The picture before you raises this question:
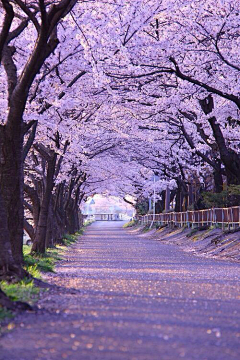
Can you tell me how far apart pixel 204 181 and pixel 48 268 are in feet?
122

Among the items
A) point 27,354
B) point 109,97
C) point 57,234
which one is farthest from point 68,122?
point 27,354

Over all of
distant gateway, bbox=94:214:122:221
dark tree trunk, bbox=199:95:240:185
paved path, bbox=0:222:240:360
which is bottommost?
paved path, bbox=0:222:240:360

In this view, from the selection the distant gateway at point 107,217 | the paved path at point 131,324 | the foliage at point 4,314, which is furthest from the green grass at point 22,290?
the distant gateway at point 107,217

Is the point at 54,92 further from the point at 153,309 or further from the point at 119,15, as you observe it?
the point at 153,309

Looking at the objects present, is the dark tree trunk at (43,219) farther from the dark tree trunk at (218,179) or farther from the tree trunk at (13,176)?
the dark tree trunk at (218,179)

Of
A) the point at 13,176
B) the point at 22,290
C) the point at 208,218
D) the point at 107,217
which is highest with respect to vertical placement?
the point at 107,217

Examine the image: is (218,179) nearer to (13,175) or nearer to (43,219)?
(43,219)

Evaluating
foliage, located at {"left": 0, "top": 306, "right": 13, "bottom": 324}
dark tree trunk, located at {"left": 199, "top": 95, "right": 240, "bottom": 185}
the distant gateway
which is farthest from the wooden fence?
the distant gateway

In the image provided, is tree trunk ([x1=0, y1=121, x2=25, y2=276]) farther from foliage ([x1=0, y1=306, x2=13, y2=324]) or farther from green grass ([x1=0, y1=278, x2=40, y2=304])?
foliage ([x1=0, y1=306, x2=13, y2=324])

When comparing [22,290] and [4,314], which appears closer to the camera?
[4,314]

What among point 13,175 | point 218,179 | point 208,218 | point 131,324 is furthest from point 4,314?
point 218,179

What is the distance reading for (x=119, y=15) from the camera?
55.9 ft

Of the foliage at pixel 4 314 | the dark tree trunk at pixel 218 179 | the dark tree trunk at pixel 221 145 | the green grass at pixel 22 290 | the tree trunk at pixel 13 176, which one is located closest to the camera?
the foliage at pixel 4 314

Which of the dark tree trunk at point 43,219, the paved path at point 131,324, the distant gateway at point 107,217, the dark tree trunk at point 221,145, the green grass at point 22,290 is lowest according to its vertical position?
the paved path at point 131,324
